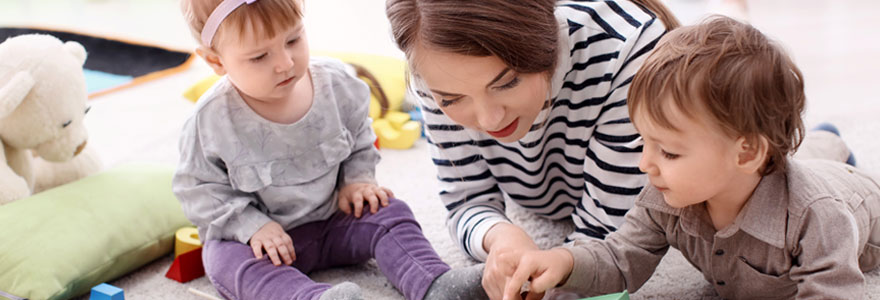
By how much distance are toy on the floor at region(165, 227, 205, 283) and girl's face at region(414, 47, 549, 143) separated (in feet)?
1.59

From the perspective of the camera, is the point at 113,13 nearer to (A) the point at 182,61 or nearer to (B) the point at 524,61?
(A) the point at 182,61

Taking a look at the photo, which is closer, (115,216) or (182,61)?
(115,216)

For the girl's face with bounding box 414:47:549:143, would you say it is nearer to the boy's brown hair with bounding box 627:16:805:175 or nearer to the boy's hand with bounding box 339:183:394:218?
the boy's brown hair with bounding box 627:16:805:175

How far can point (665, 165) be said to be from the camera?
0.76 m

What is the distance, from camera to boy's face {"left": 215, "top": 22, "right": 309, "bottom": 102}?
1.03 m

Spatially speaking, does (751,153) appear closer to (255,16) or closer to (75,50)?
(255,16)

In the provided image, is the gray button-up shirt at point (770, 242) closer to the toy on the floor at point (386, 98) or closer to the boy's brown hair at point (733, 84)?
the boy's brown hair at point (733, 84)

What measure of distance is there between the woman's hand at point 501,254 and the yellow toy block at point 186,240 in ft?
1.42

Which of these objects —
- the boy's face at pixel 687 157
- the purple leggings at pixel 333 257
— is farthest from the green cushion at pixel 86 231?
the boy's face at pixel 687 157

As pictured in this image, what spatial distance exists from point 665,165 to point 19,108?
2.98 feet

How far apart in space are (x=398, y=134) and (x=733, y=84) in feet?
3.11

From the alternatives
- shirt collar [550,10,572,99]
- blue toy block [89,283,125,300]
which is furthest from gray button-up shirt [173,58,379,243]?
shirt collar [550,10,572,99]

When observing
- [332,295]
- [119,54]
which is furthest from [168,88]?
[332,295]

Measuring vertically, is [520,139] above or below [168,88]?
above
